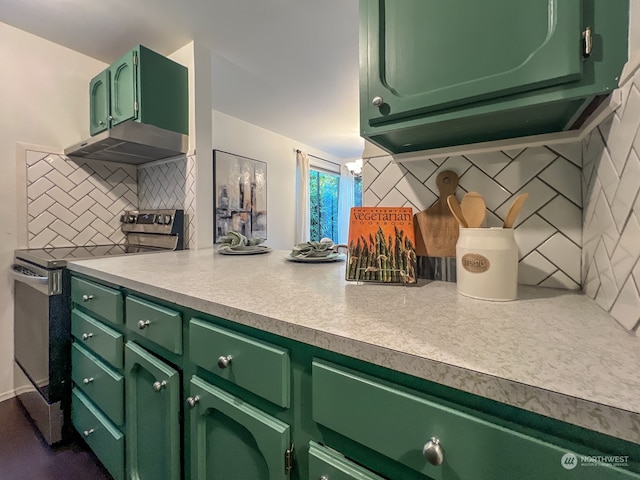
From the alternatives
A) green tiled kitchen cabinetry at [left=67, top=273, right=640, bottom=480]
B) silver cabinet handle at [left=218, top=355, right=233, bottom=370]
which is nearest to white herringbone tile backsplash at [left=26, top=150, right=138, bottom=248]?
green tiled kitchen cabinetry at [left=67, top=273, right=640, bottom=480]

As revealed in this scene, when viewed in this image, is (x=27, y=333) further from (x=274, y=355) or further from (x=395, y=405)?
(x=395, y=405)

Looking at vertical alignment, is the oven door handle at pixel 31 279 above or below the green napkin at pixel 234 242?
below

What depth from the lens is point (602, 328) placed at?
494 millimetres

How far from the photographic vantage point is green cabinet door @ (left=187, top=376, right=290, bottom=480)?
579mm

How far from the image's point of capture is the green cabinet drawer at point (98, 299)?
99cm

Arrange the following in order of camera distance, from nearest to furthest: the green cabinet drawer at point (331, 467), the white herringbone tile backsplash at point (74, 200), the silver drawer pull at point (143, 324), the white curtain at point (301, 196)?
1. the green cabinet drawer at point (331, 467)
2. the silver drawer pull at point (143, 324)
3. the white herringbone tile backsplash at point (74, 200)
4. the white curtain at point (301, 196)

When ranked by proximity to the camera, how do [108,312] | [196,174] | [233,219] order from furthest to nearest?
[233,219] → [196,174] → [108,312]

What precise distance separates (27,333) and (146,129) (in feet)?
4.20

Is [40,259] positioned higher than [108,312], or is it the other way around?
[40,259]

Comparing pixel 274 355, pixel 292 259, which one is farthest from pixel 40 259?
pixel 274 355

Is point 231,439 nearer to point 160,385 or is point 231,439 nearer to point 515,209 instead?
point 160,385

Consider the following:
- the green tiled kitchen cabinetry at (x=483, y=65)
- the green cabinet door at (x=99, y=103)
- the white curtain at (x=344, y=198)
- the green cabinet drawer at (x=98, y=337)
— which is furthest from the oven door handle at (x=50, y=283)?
the white curtain at (x=344, y=198)

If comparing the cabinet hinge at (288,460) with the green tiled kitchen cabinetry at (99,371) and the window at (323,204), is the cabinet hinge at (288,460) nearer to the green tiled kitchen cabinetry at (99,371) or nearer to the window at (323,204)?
the green tiled kitchen cabinetry at (99,371)

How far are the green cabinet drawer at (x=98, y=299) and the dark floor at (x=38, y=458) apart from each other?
0.72 metres
